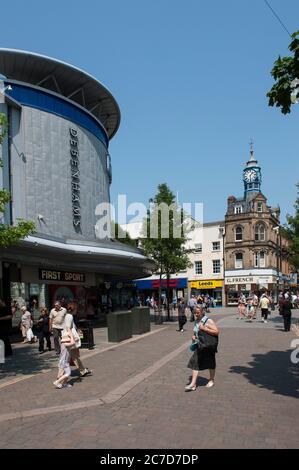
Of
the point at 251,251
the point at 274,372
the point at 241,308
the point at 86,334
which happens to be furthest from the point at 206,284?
the point at 274,372

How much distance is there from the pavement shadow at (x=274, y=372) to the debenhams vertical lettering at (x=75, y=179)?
56.1 ft

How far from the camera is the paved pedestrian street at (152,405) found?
231 inches

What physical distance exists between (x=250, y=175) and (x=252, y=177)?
44 centimetres

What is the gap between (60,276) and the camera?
78.0 feet

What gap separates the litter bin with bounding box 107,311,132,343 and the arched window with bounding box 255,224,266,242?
3608cm

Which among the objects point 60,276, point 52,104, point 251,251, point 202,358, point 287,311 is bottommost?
point 287,311

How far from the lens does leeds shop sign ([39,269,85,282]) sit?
22.3 metres

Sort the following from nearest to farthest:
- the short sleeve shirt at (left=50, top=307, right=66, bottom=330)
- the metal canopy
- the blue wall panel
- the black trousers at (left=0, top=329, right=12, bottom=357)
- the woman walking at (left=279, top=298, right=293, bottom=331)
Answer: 1. the short sleeve shirt at (left=50, top=307, right=66, bottom=330)
2. the black trousers at (left=0, top=329, right=12, bottom=357)
3. the woman walking at (left=279, top=298, right=293, bottom=331)
4. the blue wall panel
5. the metal canopy

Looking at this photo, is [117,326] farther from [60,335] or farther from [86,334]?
[60,335]

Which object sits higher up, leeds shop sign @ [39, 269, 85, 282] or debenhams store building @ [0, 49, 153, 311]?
debenhams store building @ [0, 49, 153, 311]

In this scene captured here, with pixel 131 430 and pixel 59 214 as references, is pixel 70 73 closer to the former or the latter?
pixel 59 214

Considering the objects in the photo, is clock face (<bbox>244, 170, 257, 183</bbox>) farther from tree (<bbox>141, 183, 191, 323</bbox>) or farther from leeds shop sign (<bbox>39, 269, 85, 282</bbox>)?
leeds shop sign (<bbox>39, 269, 85, 282</bbox>)

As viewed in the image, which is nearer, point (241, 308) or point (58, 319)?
point (58, 319)

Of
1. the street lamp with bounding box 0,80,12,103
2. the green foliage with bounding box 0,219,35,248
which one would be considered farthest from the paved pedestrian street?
the street lamp with bounding box 0,80,12,103
